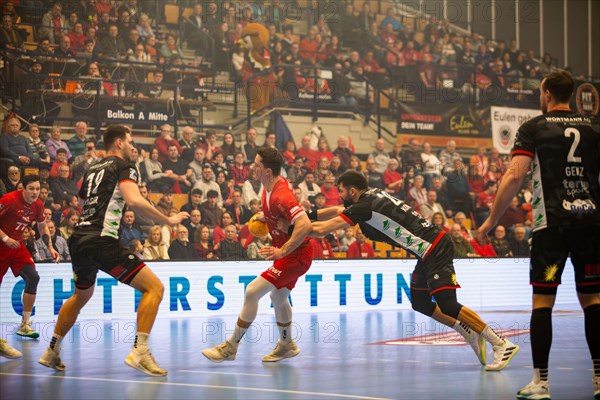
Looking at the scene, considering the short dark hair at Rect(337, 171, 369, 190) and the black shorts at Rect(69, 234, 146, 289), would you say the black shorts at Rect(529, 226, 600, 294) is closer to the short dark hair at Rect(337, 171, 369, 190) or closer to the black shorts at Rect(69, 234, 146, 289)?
the short dark hair at Rect(337, 171, 369, 190)

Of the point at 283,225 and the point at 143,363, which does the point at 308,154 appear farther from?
the point at 143,363

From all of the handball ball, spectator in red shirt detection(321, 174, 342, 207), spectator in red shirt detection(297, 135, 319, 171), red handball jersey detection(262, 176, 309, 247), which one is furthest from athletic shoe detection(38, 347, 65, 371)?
spectator in red shirt detection(297, 135, 319, 171)

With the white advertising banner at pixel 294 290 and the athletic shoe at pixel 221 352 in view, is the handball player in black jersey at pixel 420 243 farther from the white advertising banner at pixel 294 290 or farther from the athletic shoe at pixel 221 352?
the white advertising banner at pixel 294 290

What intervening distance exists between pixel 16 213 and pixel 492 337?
6.57 meters

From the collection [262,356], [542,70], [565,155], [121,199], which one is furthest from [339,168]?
[565,155]

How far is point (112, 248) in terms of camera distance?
708 cm

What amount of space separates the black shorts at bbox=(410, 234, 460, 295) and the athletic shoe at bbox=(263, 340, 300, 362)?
140 cm

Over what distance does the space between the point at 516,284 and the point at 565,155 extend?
1176 cm

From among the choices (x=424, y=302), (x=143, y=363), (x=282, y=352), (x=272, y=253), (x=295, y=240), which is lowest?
(x=282, y=352)

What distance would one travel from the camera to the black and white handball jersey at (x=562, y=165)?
18.4ft

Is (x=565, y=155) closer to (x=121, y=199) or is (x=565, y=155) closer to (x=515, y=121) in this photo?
(x=121, y=199)

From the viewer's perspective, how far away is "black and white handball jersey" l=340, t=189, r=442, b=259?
7.93 meters

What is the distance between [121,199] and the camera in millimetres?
7219

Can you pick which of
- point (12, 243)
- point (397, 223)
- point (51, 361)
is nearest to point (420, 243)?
point (397, 223)
